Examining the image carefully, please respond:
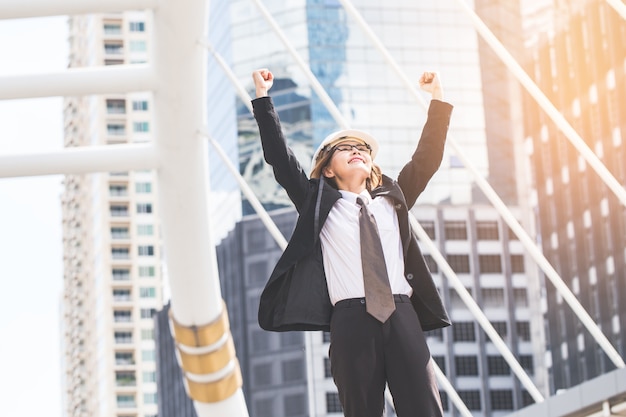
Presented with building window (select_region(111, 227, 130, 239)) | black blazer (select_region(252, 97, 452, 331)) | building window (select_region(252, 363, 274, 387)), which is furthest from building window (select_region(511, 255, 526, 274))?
black blazer (select_region(252, 97, 452, 331))

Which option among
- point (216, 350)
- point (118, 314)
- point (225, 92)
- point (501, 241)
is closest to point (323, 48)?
point (225, 92)

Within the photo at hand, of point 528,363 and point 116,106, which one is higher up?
point 116,106

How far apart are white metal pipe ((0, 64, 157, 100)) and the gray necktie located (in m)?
4.66

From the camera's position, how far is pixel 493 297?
74.6 m

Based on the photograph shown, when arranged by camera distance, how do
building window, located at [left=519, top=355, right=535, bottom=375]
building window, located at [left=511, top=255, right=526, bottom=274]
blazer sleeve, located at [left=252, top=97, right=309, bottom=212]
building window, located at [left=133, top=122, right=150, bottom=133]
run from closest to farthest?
blazer sleeve, located at [left=252, top=97, right=309, bottom=212], building window, located at [left=519, top=355, right=535, bottom=375], building window, located at [left=511, top=255, right=526, bottom=274], building window, located at [left=133, top=122, right=150, bottom=133]

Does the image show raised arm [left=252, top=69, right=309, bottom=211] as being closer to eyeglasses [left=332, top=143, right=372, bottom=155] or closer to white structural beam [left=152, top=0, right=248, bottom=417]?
eyeglasses [left=332, top=143, right=372, bottom=155]

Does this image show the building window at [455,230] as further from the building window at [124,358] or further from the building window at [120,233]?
the building window at [120,233]

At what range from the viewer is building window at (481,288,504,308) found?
7400 centimetres

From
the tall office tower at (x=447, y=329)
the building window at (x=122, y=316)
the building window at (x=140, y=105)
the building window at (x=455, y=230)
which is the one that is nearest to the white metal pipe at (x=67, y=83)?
the tall office tower at (x=447, y=329)

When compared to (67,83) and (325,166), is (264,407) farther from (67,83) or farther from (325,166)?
(325,166)

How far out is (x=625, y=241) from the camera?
66.3 meters

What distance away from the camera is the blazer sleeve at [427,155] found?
14.7 feet

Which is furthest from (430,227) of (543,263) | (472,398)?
(543,263)

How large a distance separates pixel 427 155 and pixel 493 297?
233 ft
